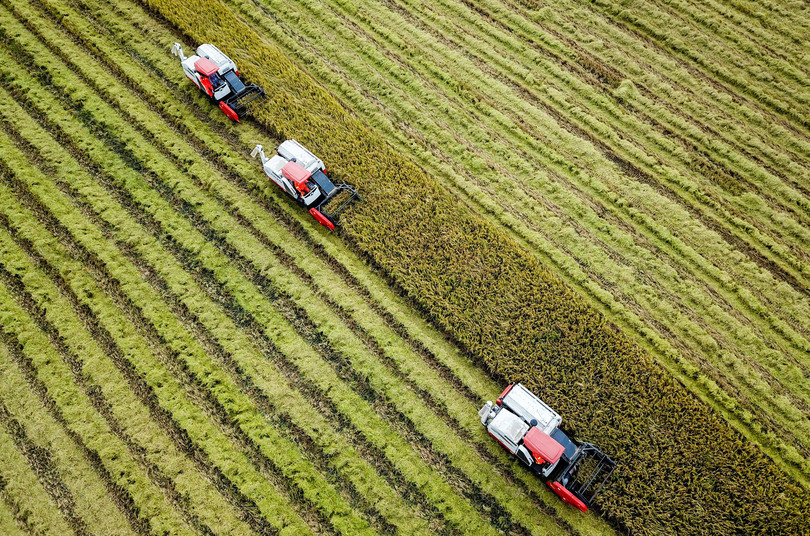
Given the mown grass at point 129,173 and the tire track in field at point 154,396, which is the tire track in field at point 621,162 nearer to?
the mown grass at point 129,173

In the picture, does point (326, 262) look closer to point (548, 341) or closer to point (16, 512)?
point (548, 341)

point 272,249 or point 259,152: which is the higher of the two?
point 259,152

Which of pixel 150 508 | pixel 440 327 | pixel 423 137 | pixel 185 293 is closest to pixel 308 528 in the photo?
pixel 150 508

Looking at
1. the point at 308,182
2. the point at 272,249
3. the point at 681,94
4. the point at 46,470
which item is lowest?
the point at 46,470

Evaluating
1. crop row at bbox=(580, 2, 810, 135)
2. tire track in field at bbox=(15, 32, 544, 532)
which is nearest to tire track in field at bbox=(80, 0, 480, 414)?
tire track in field at bbox=(15, 32, 544, 532)

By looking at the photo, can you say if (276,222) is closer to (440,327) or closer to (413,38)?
(440,327)

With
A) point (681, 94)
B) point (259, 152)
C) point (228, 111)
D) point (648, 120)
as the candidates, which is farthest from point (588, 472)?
point (228, 111)

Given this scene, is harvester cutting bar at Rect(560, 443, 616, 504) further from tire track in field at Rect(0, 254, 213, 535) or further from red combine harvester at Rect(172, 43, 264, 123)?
red combine harvester at Rect(172, 43, 264, 123)

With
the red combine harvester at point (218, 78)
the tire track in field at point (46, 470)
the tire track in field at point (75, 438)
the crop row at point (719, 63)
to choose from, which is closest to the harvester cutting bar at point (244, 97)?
the red combine harvester at point (218, 78)
